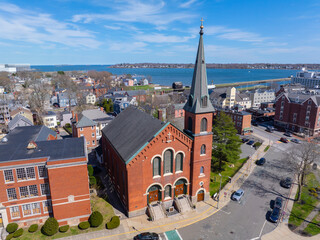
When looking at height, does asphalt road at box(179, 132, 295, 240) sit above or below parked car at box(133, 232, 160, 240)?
below

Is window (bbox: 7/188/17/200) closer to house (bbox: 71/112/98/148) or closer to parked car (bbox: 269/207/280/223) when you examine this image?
house (bbox: 71/112/98/148)

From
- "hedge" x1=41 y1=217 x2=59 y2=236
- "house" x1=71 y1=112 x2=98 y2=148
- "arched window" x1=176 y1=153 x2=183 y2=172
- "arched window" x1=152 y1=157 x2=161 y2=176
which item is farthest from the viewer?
"house" x1=71 y1=112 x2=98 y2=148

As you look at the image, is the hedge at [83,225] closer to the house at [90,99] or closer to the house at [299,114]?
the house at [299,114]

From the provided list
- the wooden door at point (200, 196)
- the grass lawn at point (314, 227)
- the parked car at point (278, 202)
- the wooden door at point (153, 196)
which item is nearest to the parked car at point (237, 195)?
the parked car at point (278, 202)

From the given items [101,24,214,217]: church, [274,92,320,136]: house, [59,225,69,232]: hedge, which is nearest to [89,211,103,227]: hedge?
[59,225,69,232]: hedge

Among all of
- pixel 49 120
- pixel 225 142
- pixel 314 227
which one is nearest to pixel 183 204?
pixel 225 142

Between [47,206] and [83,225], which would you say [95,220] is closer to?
[83,225]

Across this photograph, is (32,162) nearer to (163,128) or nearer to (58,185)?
(58,185)
